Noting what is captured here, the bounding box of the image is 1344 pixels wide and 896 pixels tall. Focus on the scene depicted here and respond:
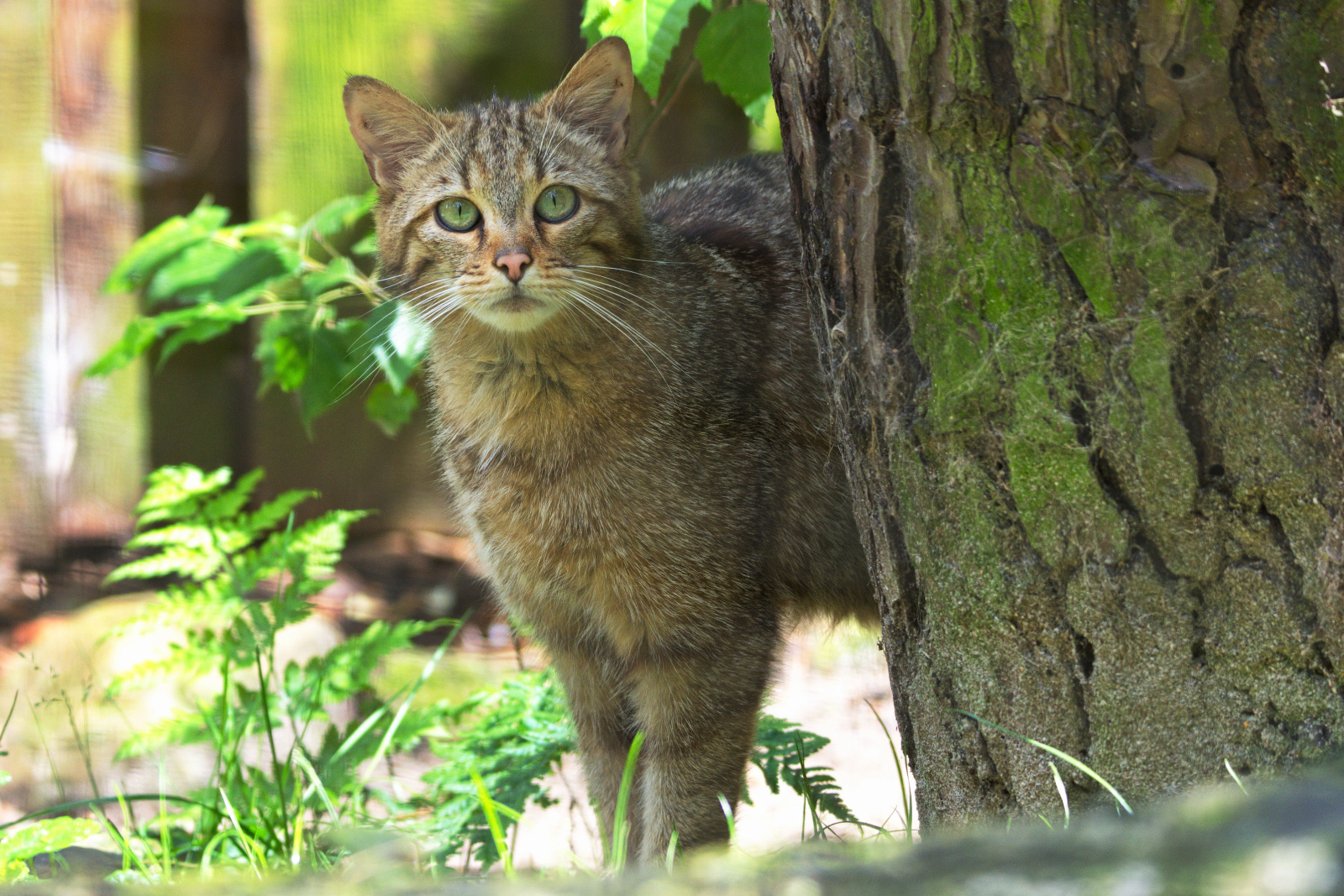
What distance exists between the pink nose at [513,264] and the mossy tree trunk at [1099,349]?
84 centimetres

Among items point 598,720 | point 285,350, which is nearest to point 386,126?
point 285,350

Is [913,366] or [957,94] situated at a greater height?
[957,94]

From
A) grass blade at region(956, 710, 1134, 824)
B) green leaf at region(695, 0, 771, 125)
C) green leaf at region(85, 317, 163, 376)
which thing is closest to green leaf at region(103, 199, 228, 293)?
green leaf at region(85, 317, 163, 376)

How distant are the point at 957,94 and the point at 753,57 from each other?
4.12ft

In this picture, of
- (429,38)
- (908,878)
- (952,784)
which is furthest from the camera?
(429,38)

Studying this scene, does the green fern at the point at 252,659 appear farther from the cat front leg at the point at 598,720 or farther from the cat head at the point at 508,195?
the cat head at the point at 508,195

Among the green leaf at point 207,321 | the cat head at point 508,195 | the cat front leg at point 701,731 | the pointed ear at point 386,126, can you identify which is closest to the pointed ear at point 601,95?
the cat head at point 508,195

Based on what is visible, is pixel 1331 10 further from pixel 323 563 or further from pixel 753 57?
pixel 323 563

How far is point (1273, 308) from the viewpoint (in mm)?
1682

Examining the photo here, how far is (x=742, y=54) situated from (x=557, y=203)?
2.02ft

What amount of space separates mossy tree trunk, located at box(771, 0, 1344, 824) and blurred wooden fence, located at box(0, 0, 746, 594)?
3846 mm

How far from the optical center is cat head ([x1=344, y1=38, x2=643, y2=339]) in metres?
2.67

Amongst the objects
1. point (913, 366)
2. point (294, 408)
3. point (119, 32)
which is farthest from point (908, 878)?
point (119, 32)

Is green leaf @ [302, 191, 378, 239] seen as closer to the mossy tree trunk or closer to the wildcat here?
the wildcat
